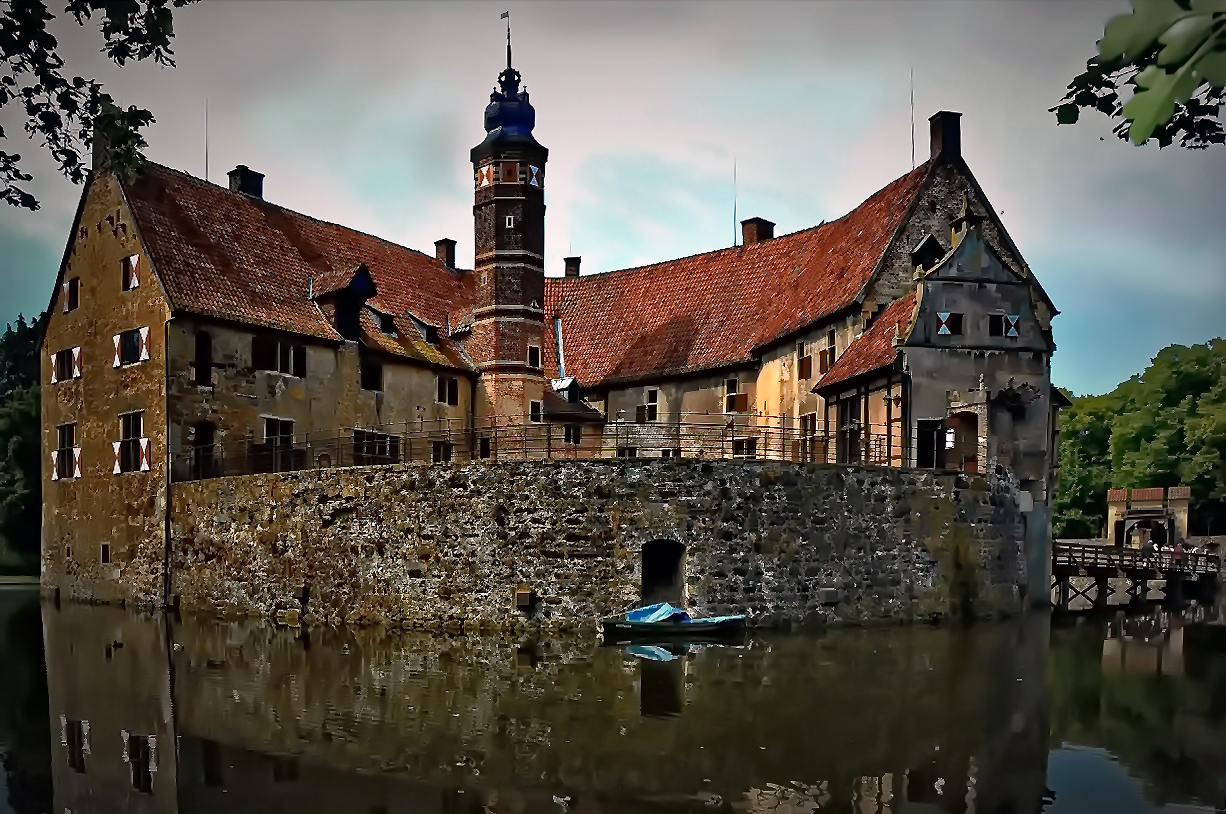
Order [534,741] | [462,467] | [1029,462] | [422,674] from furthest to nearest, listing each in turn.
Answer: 1. [1029,462]
2. [462,467]
3. [422,674]
4. [534,741]

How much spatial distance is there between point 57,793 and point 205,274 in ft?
75.2

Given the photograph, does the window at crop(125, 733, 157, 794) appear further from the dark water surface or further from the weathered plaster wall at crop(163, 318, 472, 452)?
the weathered plaster wall at crop(163, 318, 472, 452)

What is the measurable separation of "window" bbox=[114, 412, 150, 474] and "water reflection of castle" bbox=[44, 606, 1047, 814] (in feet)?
28.9

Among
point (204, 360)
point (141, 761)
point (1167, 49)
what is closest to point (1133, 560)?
point (204, 360)

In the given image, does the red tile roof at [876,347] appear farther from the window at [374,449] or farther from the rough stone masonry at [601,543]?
the window at [374,449]

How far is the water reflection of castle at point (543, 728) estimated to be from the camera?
38.2 ft

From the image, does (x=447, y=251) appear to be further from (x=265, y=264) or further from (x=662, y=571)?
(x=662, y=571)

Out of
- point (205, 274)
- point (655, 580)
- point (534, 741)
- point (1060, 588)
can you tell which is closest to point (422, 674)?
point (534, 741)

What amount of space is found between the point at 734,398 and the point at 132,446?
740 inches

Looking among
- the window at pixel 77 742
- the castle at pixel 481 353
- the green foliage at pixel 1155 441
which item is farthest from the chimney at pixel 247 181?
the green foliage at pixel 1155 441

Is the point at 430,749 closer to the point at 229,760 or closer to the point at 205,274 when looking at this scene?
the point at 229,760

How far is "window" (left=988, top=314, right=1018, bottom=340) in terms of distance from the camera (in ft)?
102

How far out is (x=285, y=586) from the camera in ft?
90.7

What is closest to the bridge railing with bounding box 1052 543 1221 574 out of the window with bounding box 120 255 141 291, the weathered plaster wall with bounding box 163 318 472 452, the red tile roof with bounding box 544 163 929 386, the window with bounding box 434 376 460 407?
the red tile roof with bounding box 544 163 929 386
